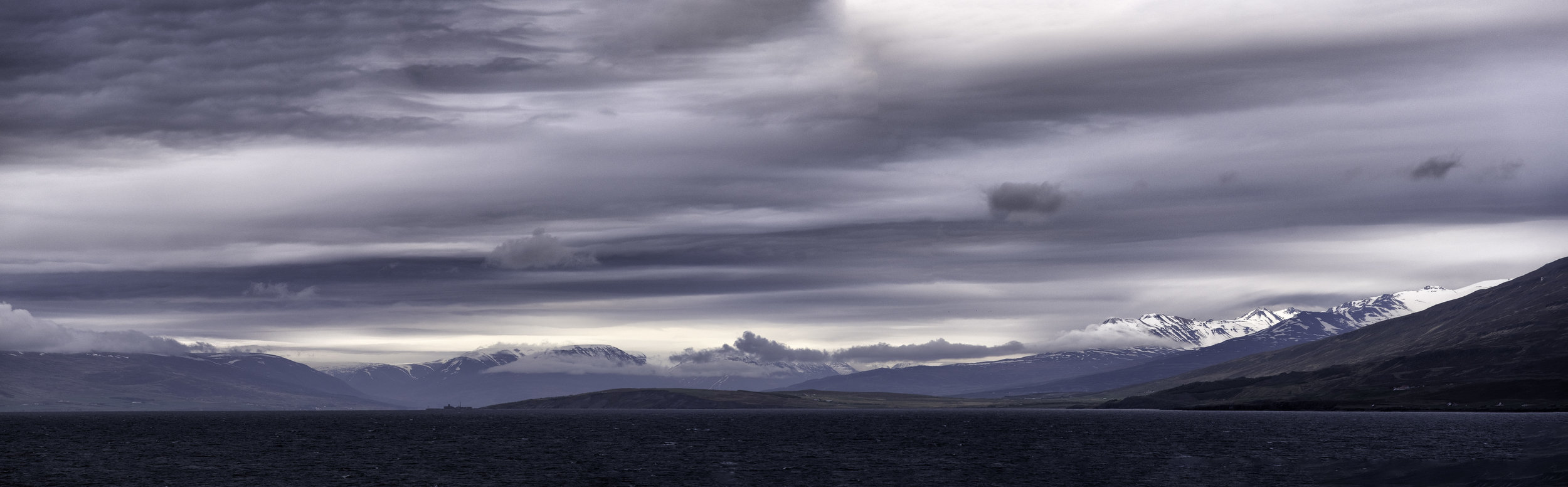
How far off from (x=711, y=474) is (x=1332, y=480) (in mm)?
81776

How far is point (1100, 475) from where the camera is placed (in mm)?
160125

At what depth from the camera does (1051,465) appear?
597 ft

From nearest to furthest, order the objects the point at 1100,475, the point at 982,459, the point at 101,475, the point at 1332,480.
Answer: the point at 1332,480
the point at 1100,475
the point at 101,475
the point at 982,459

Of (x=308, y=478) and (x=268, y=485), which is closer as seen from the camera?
(x=268, y=485)

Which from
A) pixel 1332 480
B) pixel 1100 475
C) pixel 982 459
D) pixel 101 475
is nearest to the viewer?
pixel 1332 480

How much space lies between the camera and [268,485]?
15488cm

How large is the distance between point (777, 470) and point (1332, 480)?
74.5 meters

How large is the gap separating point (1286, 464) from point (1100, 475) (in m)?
33.3

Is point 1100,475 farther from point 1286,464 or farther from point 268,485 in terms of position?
point 268,485

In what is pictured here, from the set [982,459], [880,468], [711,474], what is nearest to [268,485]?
[711,474]

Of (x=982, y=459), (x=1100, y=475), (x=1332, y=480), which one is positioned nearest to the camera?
(x=1332, y=480)

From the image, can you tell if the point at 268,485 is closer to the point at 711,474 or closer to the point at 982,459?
the point at 711,474

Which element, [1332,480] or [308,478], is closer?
[1332,480]

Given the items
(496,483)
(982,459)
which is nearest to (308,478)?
(496,483)
